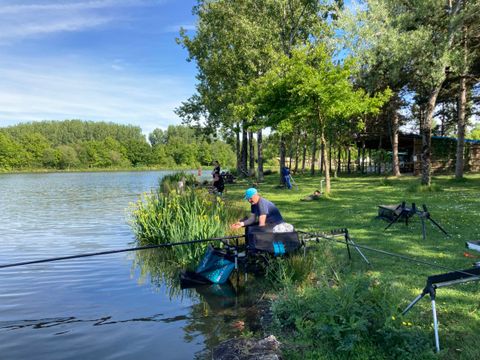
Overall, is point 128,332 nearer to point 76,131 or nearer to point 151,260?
point 151,260

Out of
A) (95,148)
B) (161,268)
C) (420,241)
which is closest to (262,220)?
(161,268)

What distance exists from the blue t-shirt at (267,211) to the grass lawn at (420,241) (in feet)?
5.31

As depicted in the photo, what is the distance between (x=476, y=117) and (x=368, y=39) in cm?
1998

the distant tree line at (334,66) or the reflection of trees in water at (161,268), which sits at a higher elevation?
the distant tree line at (334,66)

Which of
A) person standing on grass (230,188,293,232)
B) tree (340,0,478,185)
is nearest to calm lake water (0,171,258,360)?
person standing on grass (230,188,293,232)

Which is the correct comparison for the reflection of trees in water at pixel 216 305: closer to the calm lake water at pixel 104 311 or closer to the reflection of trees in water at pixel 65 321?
the calm lake water at pixel 104 311

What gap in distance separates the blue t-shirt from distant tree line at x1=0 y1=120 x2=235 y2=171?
106610 millimetres

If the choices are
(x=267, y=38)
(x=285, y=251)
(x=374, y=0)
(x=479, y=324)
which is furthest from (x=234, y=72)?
(x=479, y=324)

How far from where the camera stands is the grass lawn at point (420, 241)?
454cm

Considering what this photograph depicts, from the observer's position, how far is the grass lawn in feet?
14.9

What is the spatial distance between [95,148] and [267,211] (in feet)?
394

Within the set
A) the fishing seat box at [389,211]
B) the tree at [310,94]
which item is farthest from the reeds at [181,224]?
the tree at [310,94]

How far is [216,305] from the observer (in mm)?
Result: 6684

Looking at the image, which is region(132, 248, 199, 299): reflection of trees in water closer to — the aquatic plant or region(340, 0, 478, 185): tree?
the aquatic plant
